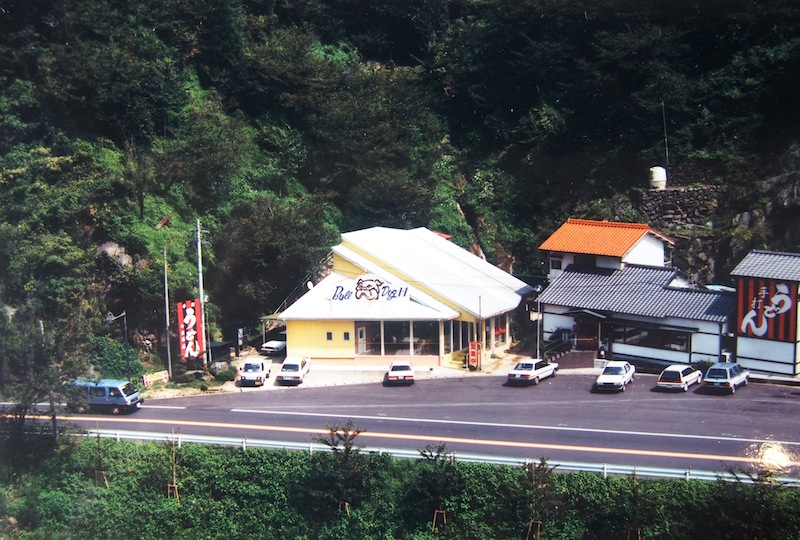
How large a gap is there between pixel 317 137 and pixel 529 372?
415 inches

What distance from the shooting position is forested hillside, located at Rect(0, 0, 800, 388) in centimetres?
1823

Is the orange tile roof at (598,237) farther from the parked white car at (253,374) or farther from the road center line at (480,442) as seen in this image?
the parked white car at (253,374)

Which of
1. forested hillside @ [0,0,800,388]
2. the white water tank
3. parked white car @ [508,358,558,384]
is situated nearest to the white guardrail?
forested hillside @ [0,0,800,388]

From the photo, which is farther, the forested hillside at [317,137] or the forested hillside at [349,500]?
the forested hillside at [317,137]

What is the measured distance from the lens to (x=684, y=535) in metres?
11.1

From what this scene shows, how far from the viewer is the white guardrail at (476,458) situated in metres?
11.5

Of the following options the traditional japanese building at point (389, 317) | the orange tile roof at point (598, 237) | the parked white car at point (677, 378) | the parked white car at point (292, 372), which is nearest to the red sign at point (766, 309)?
the parked white car at point (677, 378)

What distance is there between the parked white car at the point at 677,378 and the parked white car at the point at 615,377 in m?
0.56

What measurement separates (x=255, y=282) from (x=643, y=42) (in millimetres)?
10994

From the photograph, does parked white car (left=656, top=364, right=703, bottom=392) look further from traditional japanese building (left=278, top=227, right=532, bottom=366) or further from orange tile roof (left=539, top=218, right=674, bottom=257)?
traditional japanese building (left=278, top=227, right=532, bottom=366)

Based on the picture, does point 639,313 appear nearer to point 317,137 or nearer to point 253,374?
point 253,374

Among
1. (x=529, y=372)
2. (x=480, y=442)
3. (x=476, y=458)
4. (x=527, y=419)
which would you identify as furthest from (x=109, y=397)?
(x=529, y=372)

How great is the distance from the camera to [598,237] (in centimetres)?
1811

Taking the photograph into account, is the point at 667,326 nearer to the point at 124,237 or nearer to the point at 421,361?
the point at 421,361
